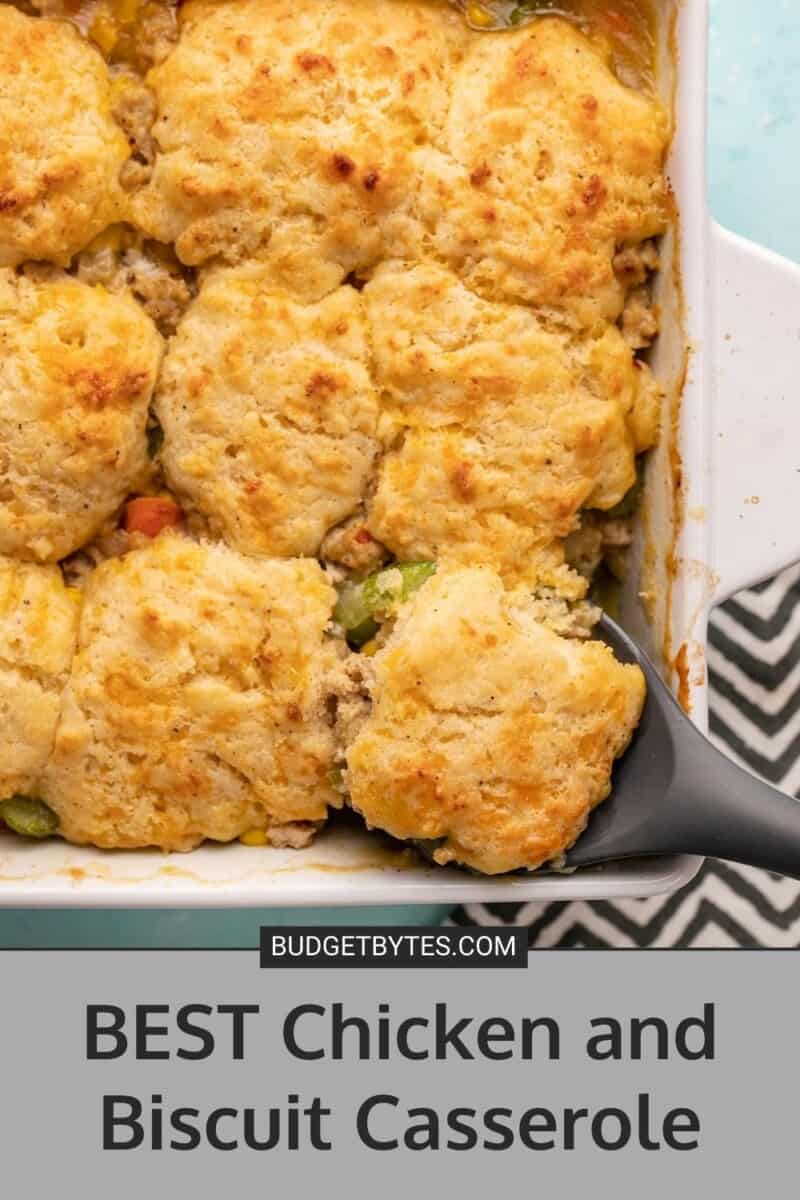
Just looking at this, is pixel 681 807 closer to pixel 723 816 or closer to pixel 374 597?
pixel 723 816

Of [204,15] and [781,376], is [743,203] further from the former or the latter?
[204,15]

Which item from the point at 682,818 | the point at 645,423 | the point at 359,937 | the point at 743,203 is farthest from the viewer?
the point at 743,203

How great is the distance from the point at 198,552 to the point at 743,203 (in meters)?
1.44

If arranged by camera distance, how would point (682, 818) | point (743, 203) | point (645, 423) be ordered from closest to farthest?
1. point (682, 818)
2. point (645, 423)
3. point (743, 203)

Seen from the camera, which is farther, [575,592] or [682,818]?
[575,592]

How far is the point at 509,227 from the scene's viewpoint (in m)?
2.04

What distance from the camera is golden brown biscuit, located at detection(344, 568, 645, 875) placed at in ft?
6.56

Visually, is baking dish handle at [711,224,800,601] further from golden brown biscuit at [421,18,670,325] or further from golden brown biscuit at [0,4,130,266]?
golden brown biscuit at [0,4,130,266]

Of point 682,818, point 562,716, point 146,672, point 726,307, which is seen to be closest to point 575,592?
point 562,716

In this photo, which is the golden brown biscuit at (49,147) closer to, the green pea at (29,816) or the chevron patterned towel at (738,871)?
the green pea at (29,816)

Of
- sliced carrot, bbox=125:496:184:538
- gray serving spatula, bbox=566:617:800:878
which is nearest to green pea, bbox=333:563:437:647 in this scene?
sliced carrot, bbox=125:496:184:538

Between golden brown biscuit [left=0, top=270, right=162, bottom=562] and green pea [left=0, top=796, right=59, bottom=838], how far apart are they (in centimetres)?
41

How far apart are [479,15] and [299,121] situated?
0.40 metres

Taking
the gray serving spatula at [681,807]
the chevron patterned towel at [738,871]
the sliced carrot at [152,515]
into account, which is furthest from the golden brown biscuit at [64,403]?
the chevron patterned towel at [738,871]
